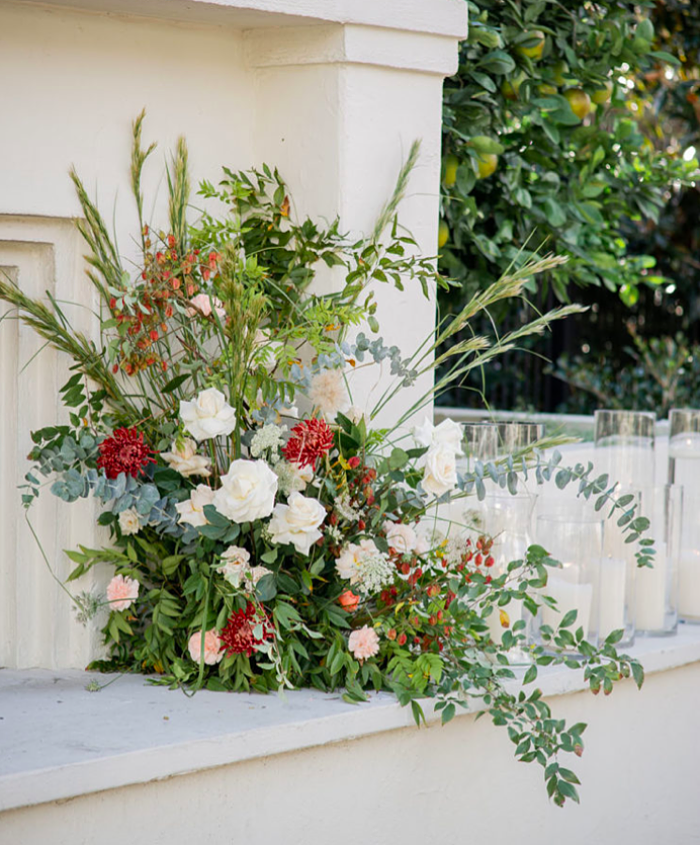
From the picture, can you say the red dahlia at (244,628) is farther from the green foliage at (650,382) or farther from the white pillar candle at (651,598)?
the green foliage at (650,382)

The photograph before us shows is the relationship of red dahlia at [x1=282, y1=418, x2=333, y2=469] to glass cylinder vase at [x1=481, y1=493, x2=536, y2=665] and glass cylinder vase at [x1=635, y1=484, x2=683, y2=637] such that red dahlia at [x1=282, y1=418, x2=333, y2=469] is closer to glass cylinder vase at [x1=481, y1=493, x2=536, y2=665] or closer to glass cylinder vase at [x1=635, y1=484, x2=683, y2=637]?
glass cylinder vase at [x1=481, y1=493, x2=536, y2=665]

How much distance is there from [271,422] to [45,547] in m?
0.49

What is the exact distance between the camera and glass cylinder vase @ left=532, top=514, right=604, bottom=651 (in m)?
2.04

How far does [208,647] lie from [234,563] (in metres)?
0.16

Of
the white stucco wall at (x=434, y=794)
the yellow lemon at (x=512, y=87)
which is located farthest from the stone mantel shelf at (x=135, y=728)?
the yellow lemon at (x=512, y=87)

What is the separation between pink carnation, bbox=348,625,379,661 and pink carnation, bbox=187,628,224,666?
0.21 m

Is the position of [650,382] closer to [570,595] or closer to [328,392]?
[570,595]

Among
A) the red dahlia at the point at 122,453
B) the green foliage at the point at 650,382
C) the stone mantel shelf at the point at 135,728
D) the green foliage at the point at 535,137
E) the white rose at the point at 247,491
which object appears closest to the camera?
the stone mantel shelf at the point at 135,728

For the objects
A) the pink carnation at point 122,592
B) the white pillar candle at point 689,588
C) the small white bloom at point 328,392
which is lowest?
the white pillar candle at point 689,588

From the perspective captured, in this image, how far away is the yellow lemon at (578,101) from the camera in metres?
2.77

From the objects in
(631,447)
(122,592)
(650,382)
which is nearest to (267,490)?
(122,592)

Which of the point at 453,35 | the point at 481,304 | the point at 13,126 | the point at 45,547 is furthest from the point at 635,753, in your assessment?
the point at 13,126

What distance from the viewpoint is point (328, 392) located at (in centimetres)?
178

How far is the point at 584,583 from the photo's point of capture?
81.0 inches
